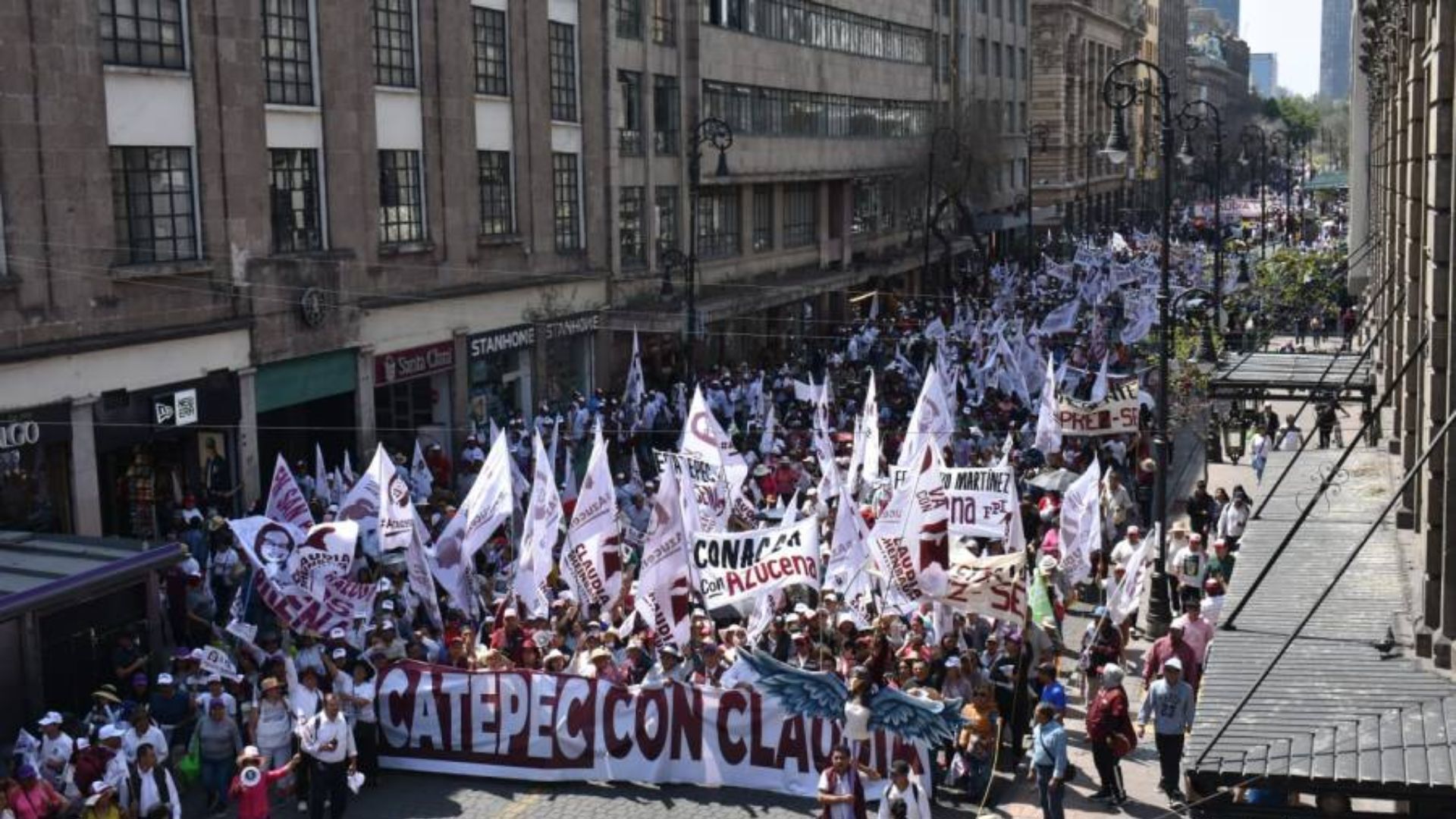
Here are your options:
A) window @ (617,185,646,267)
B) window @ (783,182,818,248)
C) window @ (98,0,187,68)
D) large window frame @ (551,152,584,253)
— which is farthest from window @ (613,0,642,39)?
window @ (98,0,187,68)

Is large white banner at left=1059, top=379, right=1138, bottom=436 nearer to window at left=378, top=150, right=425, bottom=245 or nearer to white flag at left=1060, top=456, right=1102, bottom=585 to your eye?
white flag at left=1060, top=456, right=1102, bottom=585

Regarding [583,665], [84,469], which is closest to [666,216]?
[84,469]

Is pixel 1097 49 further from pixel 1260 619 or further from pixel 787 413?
pixel 1260 619

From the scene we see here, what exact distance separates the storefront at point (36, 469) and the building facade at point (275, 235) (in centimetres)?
4

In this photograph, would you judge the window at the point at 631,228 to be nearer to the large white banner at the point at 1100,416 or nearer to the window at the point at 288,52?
the window at the point at 288,52

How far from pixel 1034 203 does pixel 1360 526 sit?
86.5 meters

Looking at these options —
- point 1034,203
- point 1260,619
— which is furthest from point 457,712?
point 1034,203

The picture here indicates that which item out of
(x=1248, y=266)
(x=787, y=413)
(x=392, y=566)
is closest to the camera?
(x=392, y=566)

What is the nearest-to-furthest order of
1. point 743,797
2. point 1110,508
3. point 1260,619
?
point 1260,619, point 743,797, point 1110,508

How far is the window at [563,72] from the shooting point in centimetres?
3953

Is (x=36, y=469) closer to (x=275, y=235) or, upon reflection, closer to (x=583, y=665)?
(x=275, y=235)

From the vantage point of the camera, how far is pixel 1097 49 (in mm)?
111750

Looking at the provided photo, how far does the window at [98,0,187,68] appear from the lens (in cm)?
2575

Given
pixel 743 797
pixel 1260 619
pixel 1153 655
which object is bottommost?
pixel 743 797
